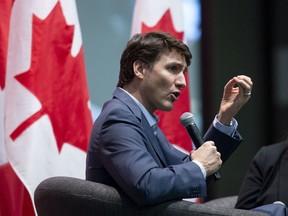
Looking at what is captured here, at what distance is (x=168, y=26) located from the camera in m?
3.81

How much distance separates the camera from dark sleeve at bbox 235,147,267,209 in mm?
3244

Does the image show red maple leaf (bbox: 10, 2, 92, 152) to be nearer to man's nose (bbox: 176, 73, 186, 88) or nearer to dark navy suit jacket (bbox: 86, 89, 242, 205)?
dark navy suit jacket (bbox: 86, 89, 242, 205)

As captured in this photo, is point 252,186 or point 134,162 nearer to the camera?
point 134,162

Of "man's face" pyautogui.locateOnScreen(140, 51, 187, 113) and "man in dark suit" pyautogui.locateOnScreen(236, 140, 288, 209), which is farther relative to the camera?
"man in dark suit" pyautogui.locateOnScreen(236, 140, 288, 209)

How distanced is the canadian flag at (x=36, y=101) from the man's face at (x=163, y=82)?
66cm

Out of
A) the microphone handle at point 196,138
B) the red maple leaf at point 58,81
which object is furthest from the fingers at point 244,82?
the red maple leaf at point 58,81

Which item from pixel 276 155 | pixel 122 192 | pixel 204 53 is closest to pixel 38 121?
pixel 122 192

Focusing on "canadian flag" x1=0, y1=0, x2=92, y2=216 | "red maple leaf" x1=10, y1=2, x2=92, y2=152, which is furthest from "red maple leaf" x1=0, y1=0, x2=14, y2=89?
"red maple leaf" x1=10, y1=2, x2=92, y2=152

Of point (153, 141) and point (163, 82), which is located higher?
point (163, 82)

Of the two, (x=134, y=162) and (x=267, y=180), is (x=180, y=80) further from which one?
(x=267, y=180)

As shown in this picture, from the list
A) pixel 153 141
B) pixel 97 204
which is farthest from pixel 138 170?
pixel 153 141

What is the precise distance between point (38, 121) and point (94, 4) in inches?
57.6

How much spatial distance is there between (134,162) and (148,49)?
490mm

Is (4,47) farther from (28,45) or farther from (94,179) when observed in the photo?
(94,179)
